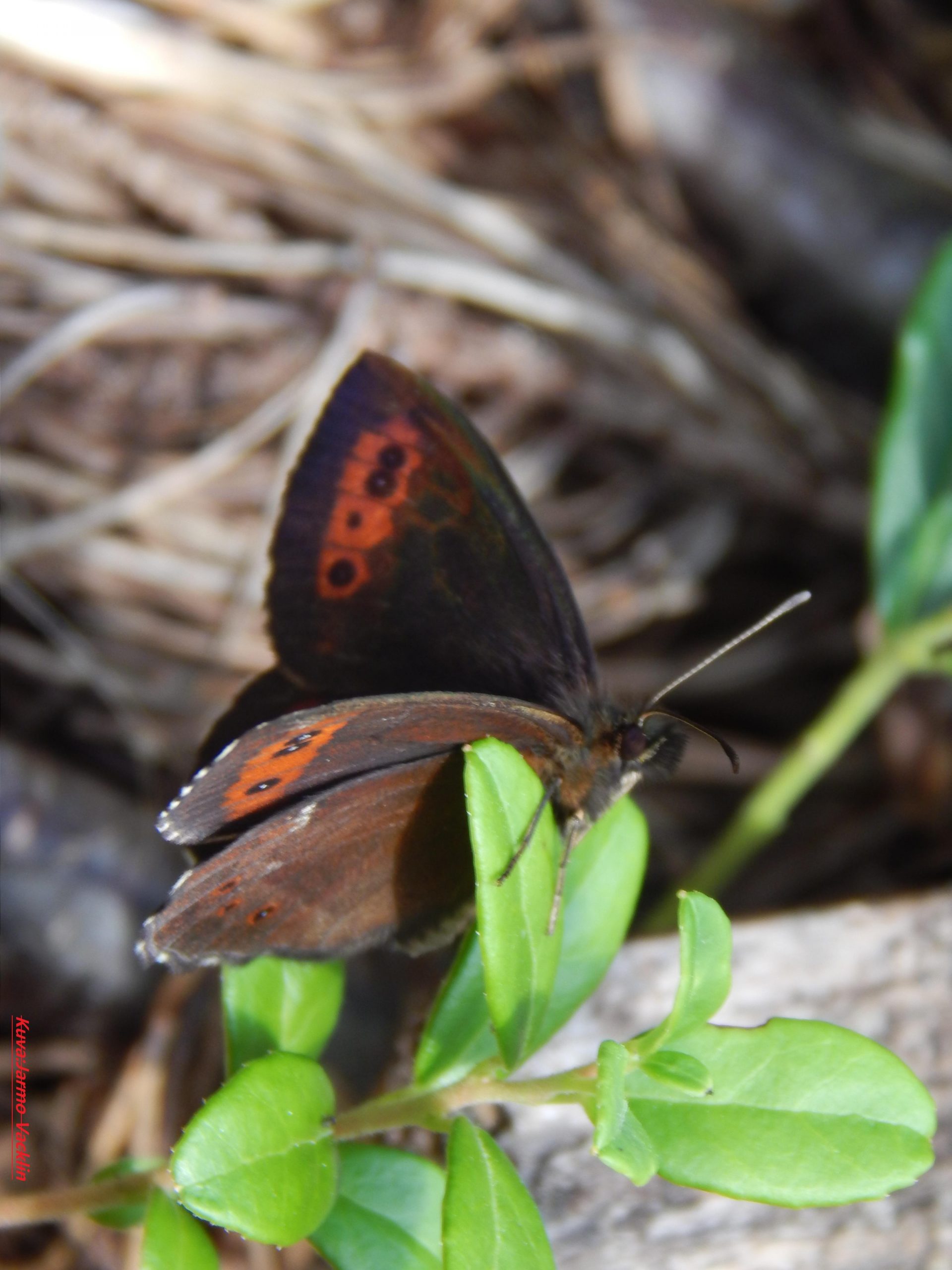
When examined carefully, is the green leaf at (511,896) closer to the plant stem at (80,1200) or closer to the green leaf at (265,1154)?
the green leaf at (265,1154)

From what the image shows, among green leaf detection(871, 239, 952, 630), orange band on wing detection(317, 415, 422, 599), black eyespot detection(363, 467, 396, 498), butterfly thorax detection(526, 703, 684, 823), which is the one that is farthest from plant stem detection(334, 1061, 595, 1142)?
green leaf detection(871, 239, 952, 630)

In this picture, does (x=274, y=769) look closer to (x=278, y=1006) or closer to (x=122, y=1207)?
(x=278, y=1006)

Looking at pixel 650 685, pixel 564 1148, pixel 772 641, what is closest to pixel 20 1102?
pixel 564 1148

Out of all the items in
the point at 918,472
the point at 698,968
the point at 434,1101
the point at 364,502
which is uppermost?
the point at 364,502

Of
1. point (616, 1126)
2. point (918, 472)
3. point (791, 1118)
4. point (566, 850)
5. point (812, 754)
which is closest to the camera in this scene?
point (616, 1126)

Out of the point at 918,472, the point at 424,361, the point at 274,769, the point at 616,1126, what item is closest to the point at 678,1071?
the point at 616,1126

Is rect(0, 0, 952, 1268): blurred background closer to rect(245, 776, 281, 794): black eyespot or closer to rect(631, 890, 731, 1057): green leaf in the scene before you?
rect(245, 776, 281, 794): black eyespot
